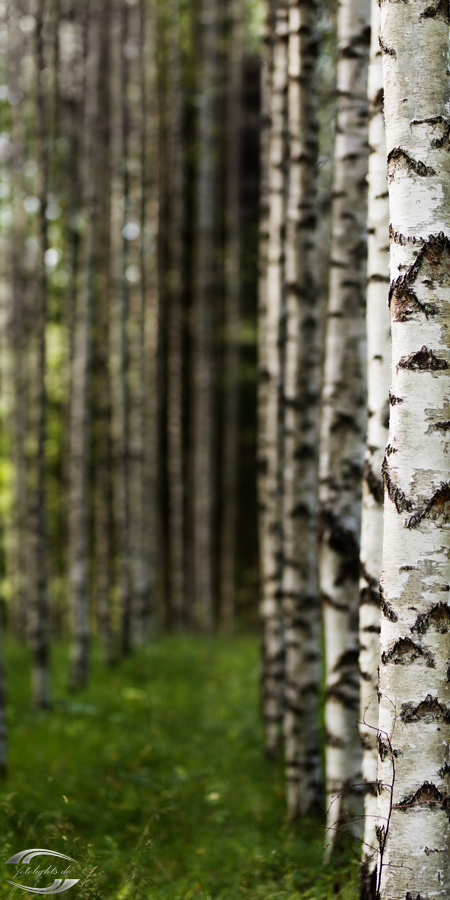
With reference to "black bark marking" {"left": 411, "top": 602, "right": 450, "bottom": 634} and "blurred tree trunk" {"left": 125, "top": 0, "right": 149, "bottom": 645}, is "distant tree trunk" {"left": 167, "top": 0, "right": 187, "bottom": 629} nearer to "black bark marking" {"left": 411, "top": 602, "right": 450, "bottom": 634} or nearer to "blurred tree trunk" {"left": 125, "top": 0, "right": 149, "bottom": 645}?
"blurred tree trunk" {"left": 125, "top": 0, "right": 149, "bottom": 645}

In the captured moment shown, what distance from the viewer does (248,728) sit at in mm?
6363

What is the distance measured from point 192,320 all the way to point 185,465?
129 inches

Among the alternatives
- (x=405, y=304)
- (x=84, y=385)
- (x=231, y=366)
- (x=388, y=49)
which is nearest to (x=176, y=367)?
(x=231, y=366)

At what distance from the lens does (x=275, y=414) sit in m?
5.89

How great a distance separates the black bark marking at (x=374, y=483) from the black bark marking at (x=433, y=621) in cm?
80

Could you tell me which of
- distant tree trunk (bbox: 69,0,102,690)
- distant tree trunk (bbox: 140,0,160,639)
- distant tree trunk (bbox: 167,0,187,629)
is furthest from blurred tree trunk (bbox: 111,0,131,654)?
distant tree trunk (bbox: 167,0,187,629)

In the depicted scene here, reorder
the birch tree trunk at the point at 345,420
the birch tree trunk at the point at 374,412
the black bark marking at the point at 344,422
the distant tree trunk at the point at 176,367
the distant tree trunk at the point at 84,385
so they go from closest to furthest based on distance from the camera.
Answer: the birch tree trunk at the point at 374,412 < the birch tree trunk at the point at 345,420 < the black bark marking at the point at 344,422 < the distant tree trunk at the point at 84,385 < the distant tree trunk at the point at 176,367

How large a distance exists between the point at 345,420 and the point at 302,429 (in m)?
0.95

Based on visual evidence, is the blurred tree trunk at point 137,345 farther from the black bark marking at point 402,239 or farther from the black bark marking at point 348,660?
the black bark marking at point 402,239

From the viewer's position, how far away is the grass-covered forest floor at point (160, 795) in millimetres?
3100

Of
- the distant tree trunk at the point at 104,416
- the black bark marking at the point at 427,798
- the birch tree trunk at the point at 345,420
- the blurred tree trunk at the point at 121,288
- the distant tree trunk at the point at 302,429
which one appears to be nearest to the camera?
the black bark marking at the point at 427,798
